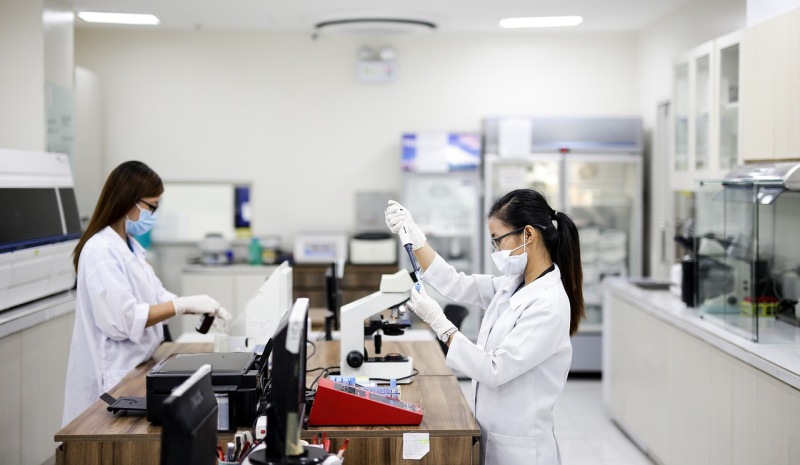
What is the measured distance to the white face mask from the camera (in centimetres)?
252

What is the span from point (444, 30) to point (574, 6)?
131 centimetres

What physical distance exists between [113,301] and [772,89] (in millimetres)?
2896

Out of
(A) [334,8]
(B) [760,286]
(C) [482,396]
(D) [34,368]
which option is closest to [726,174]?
(B) [760,286]

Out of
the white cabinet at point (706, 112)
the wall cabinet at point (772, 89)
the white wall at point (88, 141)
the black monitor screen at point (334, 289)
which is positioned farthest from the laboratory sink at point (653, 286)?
the white wall at point (88, 141)

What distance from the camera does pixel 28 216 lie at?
3.82m

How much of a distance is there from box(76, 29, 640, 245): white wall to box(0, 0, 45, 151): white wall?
169cm

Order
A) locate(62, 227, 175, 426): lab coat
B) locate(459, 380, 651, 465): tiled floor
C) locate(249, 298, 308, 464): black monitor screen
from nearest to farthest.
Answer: locate(249, 298, 308, 464): black monitor screen
locate(62, 227, 175, 426): lab coat
locate(459, 380, 651, 465): tiled floor

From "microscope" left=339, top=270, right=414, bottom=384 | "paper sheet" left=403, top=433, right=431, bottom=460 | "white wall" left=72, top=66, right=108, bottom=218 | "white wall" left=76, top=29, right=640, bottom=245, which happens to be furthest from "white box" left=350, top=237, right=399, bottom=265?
"paper sheet" left=403, top=433, right=431, bottom=460

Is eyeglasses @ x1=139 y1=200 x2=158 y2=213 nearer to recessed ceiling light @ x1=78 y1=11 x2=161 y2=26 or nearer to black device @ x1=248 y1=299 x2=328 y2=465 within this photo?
black device @ x1=248 y1=299 x2=328 y2=465

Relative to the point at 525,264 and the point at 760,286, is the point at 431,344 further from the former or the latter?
the point at 760,286

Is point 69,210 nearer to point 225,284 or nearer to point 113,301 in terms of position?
point 113,301

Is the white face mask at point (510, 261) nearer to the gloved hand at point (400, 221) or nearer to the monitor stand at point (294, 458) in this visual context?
the gloved hand at point (400, 221)

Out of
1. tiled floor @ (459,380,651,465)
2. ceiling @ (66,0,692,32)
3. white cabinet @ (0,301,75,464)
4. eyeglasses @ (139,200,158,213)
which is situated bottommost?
tiled floor @ (459,380,651,465)

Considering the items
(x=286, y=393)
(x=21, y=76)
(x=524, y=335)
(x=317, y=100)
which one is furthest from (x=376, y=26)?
(x=286, y=393)
